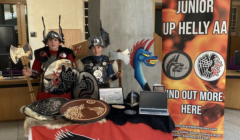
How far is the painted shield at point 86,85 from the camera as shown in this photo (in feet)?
6.30

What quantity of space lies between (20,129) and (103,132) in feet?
6.36

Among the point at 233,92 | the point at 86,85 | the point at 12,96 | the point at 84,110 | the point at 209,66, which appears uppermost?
the point at 209,66

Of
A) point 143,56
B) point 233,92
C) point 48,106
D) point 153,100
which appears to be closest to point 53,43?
point 48,106

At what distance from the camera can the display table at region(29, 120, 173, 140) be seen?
4.79ft

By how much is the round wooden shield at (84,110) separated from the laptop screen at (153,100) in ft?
1.17

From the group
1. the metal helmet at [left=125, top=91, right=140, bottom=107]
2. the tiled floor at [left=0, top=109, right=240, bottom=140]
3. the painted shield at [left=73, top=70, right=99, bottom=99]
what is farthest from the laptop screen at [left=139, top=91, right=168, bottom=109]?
the tiled floor at [left=0, top=109, right=240, bottom=140]

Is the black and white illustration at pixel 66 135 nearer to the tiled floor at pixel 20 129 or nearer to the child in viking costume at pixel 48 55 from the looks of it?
the child in viking costume at pixel 48 55

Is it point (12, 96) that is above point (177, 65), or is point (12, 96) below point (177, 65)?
below

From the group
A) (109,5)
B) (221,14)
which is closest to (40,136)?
(109,5)

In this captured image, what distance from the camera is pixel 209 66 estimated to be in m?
2.08

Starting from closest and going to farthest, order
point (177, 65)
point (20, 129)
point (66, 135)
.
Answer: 1. point (66, 135)
2. point (177, 65)
3. point (20, 129)

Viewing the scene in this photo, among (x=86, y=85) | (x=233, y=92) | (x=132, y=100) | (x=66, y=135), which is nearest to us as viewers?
(x=66, y=135)

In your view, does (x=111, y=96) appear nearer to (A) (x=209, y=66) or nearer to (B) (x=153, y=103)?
(B) (x=153, y=103)

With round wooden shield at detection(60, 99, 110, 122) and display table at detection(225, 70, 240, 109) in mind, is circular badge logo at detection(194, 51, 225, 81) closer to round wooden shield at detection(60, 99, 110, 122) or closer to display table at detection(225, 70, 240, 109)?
round wooden shield at detection(60, 99, 110, 122)
